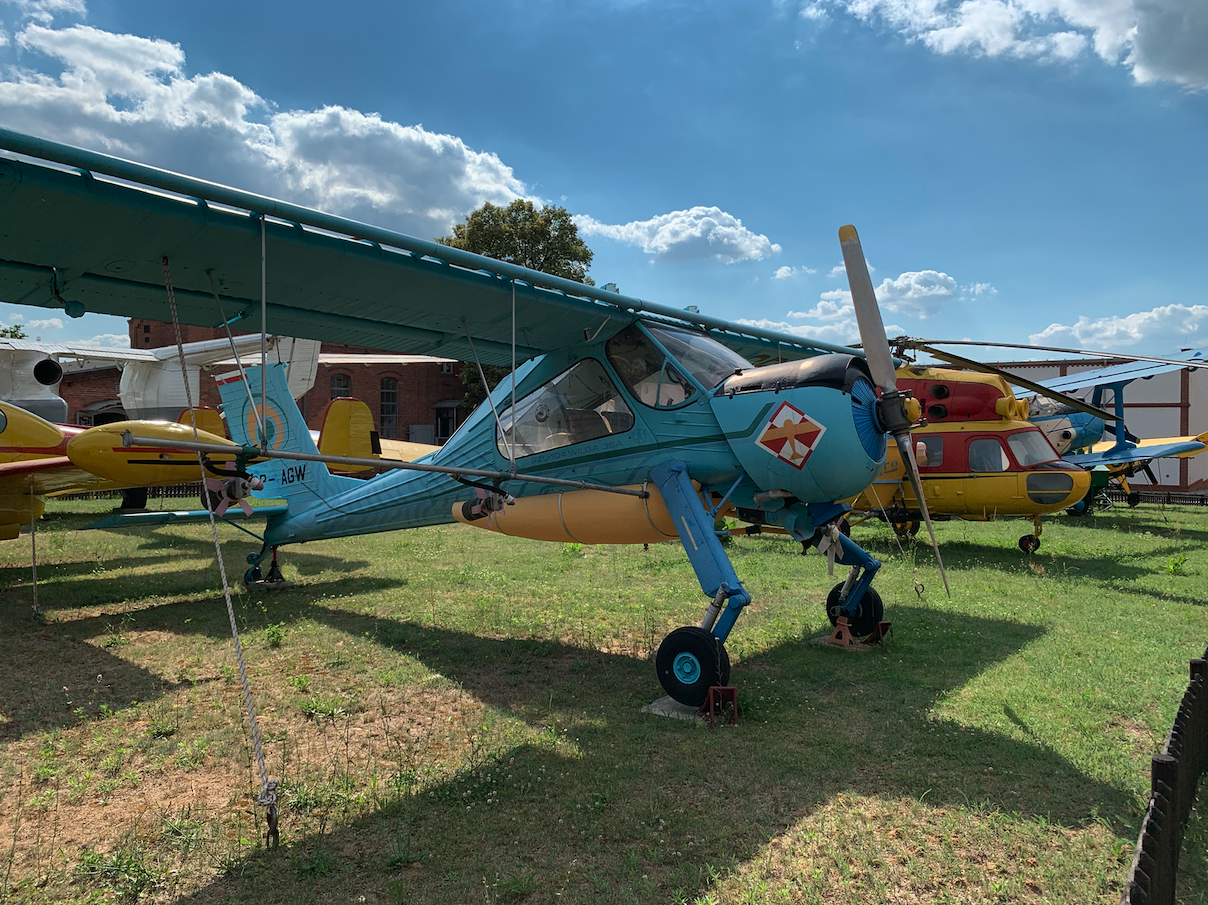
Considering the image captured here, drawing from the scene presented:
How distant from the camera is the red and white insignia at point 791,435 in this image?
209 inches

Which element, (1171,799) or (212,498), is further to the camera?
(212,498)

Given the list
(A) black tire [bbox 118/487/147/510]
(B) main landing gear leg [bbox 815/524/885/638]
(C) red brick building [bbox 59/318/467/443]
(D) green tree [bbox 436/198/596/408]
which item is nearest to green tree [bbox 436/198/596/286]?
(D) green tree [bbox 436/198/596/408]

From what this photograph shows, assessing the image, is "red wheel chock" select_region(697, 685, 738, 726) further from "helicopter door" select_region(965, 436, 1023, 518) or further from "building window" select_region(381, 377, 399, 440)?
"building window" select_region(381, 377, 399, 440)

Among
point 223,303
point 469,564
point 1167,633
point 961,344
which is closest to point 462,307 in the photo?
point 223,303

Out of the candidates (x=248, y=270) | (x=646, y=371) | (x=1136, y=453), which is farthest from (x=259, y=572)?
(x=1136, y=453)

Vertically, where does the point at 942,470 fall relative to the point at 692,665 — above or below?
above

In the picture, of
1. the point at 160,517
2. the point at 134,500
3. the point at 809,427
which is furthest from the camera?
the point at 134,500

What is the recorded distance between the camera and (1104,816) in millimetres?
3637

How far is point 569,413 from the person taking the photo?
22.2 feet

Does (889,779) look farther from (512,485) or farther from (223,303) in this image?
(223,303)

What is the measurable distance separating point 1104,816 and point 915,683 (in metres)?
2.21

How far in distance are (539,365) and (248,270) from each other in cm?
292

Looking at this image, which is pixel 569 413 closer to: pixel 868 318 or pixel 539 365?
pixel 539 365

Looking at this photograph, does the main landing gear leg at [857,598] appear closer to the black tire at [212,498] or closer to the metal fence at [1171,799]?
the metal fence at [1171,799]
